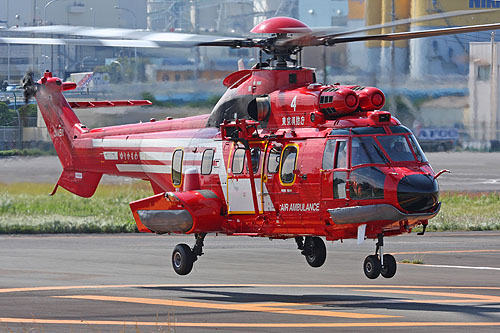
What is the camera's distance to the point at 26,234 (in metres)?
35.9

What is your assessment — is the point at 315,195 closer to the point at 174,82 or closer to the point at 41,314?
the point at 41,314

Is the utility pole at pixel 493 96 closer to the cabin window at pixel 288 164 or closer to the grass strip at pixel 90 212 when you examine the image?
the grass strip at pixel 90 212

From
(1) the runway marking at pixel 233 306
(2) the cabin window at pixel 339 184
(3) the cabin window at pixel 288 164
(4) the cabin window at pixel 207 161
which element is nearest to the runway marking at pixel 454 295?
(1) the runway marking at pixel 233 306

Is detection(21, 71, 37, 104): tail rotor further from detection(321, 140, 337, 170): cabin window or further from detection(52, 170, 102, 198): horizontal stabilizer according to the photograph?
detection(321, 140, 337, 170): cabin window

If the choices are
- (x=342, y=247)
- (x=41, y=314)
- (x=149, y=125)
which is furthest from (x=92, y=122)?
(x=41, y=314)

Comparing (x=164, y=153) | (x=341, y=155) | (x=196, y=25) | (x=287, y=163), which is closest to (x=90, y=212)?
(x=196, y=25)

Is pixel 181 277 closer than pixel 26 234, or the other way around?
pixel 181 277

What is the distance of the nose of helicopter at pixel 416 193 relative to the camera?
1758cm

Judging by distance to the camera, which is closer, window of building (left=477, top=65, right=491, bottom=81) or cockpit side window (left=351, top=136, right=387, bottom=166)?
cockpit side window (left=351, top=136, right=387, bottom=166)

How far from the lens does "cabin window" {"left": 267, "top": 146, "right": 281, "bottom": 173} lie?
19.5 m

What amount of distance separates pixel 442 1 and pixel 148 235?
1583cm

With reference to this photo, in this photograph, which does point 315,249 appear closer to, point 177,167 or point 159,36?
point 177,167

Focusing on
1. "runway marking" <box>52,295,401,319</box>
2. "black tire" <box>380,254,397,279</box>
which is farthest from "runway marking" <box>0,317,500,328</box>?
"black tire" <box>380,254,397,279</box>

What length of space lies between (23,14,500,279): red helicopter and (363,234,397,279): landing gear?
2 centimetres
